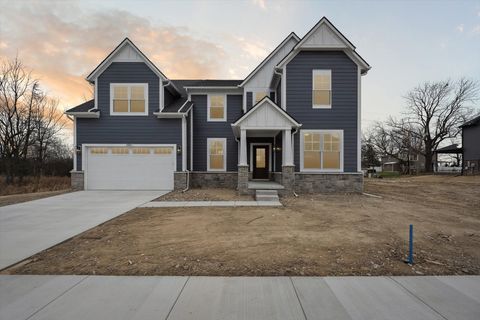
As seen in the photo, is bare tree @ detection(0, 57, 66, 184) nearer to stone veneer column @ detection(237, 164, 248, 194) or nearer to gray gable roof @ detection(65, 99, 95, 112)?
gray gable roof @ detection(65, 99, 95, 112)

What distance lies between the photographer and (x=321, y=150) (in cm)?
1221

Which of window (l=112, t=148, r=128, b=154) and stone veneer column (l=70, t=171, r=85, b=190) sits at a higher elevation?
window (l=112, t=148, r=128, b=154)

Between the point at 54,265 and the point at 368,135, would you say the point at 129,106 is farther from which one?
the point at 368,135

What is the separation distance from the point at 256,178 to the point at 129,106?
9129mm

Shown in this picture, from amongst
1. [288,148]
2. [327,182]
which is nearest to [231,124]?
[288,148]

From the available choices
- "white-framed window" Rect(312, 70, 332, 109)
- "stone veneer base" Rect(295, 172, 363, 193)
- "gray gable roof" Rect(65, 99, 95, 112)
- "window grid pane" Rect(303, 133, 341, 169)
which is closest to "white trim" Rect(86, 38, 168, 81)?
"gray gable roof" Rect(65, 99, 95, 112)

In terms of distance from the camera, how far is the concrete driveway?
4535 mm

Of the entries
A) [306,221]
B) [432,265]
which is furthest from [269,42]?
[432,265]

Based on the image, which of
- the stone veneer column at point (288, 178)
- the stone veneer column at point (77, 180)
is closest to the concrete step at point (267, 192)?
the stone veneer column at point (288, 178)

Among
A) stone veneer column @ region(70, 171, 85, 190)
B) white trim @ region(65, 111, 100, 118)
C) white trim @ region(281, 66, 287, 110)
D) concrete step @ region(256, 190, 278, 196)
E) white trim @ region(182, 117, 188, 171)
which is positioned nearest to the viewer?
concrete step @ region(256, 190, 278, 196)

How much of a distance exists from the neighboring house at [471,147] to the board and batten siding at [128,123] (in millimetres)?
29717

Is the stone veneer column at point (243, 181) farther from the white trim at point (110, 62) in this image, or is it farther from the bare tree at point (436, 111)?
the bare tree at point (436, 111)

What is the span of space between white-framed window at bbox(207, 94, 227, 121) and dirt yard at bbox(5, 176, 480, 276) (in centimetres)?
854

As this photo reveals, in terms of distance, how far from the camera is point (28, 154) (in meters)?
25.8
